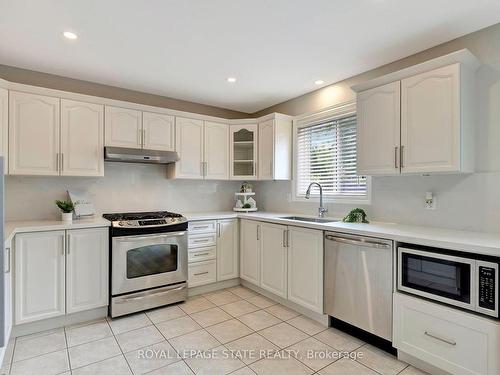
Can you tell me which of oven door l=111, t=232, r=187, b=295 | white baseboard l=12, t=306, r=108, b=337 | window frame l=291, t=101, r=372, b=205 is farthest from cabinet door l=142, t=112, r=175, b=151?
white baseboard l=12, t=306, r=108, b=337

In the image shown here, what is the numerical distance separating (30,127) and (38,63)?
65 centimetres

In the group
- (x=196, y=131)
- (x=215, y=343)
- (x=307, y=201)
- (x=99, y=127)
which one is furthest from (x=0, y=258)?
(x=307, y=201)

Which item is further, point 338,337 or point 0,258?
point 338,337

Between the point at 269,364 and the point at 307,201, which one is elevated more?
the point at 307,201

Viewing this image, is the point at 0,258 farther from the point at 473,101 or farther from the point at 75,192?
the point at 473,101

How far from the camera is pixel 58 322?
2.66 meters

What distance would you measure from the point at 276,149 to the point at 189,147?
3.73 feet

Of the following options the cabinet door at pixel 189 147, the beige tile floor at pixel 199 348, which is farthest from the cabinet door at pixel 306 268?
the cabinet door at pixel 189 147

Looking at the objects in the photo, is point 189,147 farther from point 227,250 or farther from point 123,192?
point 227,250

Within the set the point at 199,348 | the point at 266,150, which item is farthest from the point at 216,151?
the point at 199,348

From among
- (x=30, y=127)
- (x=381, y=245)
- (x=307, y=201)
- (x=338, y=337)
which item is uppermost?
(x=30, y=127)

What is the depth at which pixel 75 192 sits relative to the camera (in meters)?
3.20

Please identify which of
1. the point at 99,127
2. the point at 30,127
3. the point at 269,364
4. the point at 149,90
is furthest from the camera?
the point at 149,90

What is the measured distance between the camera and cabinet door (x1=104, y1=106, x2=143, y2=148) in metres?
3.16
